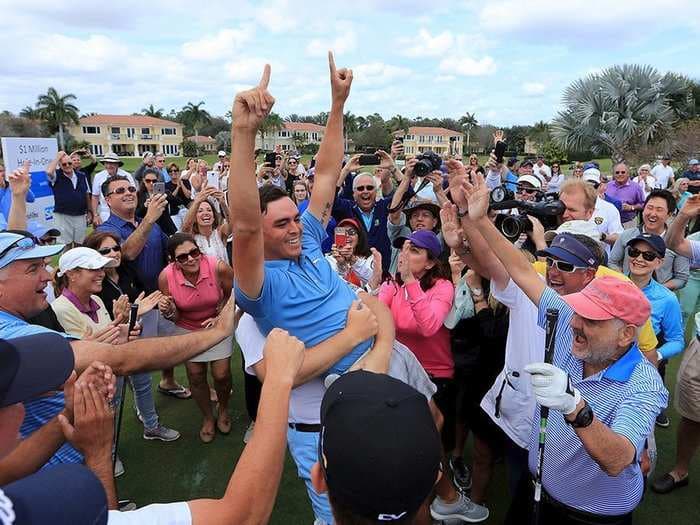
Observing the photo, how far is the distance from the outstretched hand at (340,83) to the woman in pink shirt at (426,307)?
3.80 feet

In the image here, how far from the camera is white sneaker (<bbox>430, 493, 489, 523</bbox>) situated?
3133mm

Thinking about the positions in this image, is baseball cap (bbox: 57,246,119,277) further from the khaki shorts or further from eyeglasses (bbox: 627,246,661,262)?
the khaki shorts

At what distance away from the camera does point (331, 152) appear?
279cm

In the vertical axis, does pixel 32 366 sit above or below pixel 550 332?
above

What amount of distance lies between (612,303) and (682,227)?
263 centimetres

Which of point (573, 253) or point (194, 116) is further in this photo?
point (194, 116)

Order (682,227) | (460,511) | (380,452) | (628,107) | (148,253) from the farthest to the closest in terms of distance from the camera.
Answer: (628,107) → (148,253) → (682,227) → (460,511) → (380,452)

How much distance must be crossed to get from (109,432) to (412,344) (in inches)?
86.2

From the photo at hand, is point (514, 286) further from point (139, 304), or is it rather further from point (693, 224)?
point (693, 224)

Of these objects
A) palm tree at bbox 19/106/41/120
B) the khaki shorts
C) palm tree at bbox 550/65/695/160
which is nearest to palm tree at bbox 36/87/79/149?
palm tree at bbox 19/106/41/120

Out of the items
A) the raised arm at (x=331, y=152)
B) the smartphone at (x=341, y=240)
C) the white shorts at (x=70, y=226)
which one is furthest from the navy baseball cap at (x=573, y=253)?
the white shorts at (x=70, y=226)

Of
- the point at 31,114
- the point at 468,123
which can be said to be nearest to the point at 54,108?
the point at 31,114

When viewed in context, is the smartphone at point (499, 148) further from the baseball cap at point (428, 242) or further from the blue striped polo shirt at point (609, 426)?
the blue striped polo shirt at point (609, 426)

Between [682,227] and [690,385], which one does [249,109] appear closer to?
[690,385]
